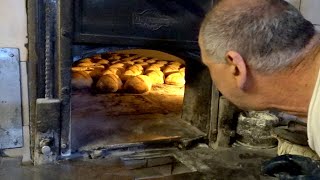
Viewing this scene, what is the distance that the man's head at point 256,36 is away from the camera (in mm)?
769

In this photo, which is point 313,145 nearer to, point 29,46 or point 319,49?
point 319,49

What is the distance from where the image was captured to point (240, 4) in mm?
779

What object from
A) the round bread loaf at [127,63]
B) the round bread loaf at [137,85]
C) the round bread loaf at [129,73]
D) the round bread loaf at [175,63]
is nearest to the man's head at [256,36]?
the round bread loaf at [137,85]

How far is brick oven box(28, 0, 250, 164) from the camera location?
1350 mm

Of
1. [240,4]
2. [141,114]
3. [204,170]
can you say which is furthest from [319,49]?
[141,114]

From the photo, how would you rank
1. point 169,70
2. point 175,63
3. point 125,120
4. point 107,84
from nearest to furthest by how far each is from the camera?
point 125,120 → point 107,84 → point 169,70 → point 175,63

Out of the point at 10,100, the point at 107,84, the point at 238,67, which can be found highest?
the point at 238,67

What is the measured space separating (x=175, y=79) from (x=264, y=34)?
211 cm

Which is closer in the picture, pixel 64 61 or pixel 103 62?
pixel 64 61

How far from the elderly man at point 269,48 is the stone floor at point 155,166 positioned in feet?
2.33

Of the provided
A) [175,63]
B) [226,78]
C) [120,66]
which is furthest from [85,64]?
[226,78]

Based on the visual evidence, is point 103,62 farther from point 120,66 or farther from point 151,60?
point 151,60

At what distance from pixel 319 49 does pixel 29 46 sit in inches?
40.1

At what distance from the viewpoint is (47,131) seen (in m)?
1.41
